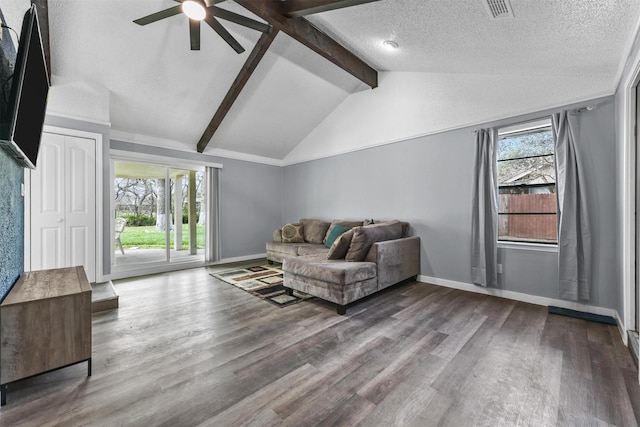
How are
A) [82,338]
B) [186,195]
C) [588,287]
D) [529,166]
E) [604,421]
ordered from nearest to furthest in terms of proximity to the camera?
[604,421] < [82,338] < [588,287] < [529,166] < [186,195]

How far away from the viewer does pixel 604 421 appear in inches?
55.9

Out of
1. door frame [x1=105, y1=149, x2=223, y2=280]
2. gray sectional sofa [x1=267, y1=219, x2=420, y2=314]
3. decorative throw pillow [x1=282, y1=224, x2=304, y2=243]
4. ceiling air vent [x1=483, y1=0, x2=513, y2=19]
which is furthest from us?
decorative throw pillow [x1=282, y1=224, x2=304, y2=243]

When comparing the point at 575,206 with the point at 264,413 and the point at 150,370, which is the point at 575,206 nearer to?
the point at 264,413

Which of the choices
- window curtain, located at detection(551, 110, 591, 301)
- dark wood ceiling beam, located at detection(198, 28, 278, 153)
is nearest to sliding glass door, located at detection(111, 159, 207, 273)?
dark wood ceiling beam, located at detection(198, 28, 278, 153)

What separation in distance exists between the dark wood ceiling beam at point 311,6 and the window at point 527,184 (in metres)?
2.51

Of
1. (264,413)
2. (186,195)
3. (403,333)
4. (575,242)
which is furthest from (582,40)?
(186,195)

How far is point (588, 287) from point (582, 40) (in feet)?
7.82

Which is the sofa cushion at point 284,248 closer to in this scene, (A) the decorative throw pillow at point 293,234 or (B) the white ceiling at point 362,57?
(A) the decorative throw pillow at point 293,234

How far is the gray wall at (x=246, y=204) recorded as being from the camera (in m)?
5.73

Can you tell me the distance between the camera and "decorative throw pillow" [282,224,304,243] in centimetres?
557

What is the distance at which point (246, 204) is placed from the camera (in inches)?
241

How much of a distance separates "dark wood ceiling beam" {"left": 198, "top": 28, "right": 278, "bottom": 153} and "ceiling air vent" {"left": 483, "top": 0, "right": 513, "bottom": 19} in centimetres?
221

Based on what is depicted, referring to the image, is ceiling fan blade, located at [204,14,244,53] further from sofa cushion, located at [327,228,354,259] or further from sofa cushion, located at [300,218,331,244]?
sofa cushion, located at [300,218,331,244]

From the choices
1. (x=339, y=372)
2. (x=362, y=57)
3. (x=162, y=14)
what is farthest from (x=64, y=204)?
(x=362, y=57)
